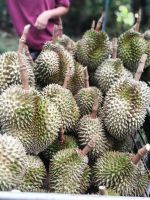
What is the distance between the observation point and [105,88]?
131 centimetres

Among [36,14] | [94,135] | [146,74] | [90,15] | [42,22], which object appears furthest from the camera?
[90,15]

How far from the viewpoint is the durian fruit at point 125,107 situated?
113 centimetres

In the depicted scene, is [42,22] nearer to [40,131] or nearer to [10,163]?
[40,131]

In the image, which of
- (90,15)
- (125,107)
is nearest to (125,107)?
(125,107)

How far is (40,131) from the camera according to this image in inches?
41.6

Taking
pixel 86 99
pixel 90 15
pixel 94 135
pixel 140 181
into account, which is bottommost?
pixel 140 181

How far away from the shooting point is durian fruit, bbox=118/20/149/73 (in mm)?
1396

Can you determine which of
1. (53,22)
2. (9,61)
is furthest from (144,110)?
(53,22)

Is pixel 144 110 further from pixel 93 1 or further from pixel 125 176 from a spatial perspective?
pixel 93 1

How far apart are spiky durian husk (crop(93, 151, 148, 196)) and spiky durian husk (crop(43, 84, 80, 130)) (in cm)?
14

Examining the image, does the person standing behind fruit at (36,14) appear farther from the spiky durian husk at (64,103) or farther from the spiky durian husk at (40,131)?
the spiky durian husk at (40,131)

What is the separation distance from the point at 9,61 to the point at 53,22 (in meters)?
0.87

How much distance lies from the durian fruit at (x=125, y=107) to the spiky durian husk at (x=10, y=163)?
0.30m

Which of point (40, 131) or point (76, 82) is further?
point (76, 82)
